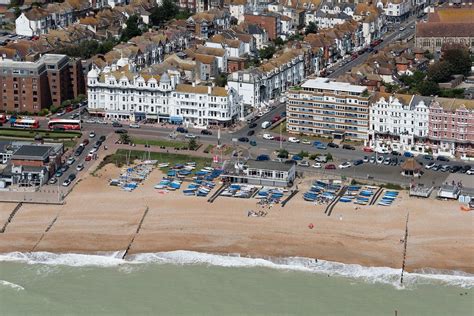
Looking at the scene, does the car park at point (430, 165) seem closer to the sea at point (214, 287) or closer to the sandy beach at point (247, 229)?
the sandy beach at point (247, 229)

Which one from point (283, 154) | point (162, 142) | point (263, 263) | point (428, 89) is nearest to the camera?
point (263, 263)

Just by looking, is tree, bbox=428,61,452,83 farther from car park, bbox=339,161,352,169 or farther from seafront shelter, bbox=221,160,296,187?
seafront shelter, bbox=221,160,296,187

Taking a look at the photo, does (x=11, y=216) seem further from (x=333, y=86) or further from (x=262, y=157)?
(x=333, y=86)

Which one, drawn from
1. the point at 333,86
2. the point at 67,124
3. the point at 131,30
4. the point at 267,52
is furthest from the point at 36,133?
the point at 131,30

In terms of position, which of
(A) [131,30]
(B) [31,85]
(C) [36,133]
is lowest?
(C) [36,133]

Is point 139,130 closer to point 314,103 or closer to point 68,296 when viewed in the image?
point 314,103

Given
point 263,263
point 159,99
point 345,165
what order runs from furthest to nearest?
point 159,99 → point 345,165 → point 263,263
